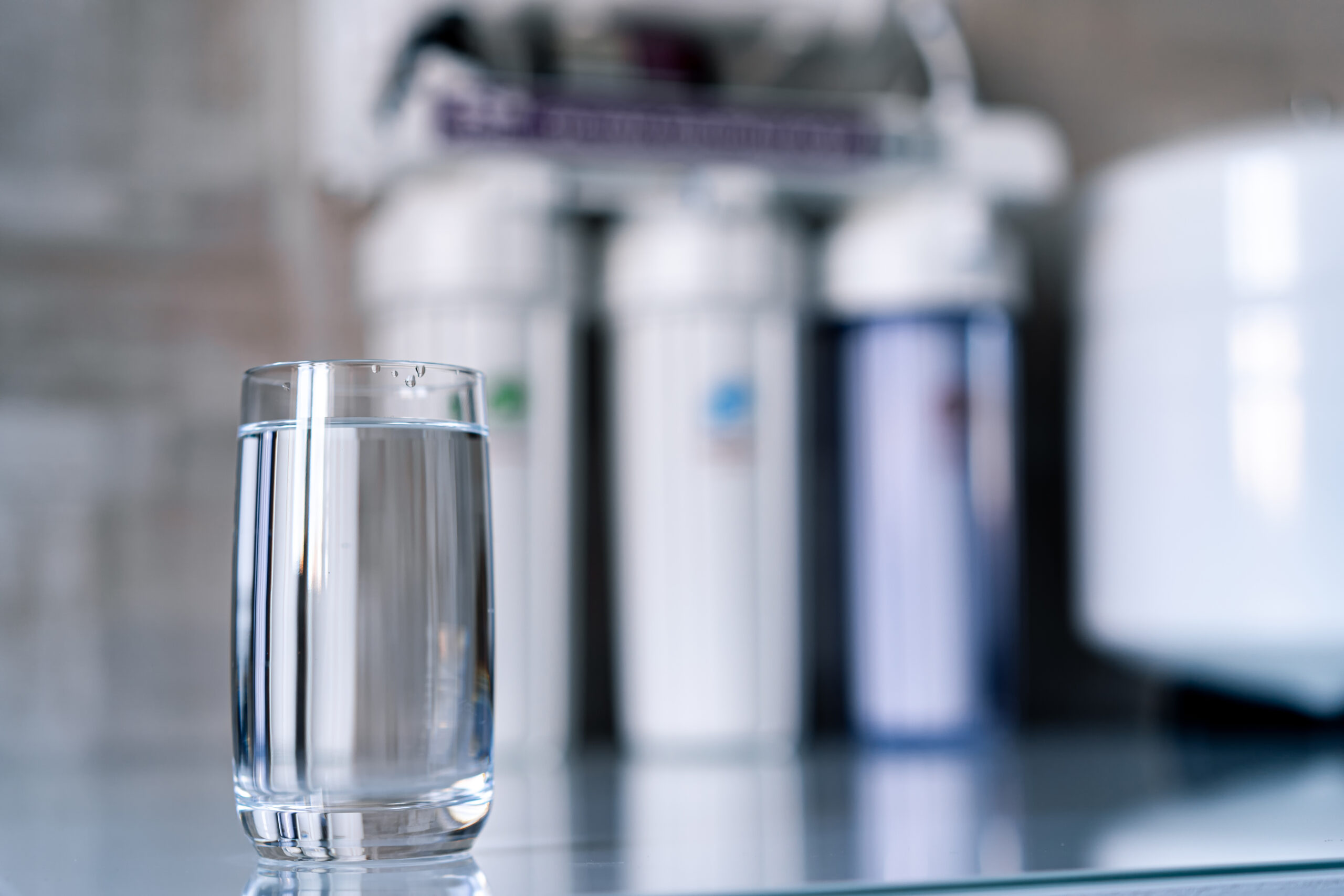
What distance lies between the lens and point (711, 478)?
0.60 m

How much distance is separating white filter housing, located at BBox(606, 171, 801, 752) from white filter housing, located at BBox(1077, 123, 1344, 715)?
0.17 m

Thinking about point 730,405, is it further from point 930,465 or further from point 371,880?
point 371,880

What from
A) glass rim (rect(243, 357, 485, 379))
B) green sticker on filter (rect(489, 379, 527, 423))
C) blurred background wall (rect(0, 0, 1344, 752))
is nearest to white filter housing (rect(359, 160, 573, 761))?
green sticker on filter (rect(489, 379, 527, 423))

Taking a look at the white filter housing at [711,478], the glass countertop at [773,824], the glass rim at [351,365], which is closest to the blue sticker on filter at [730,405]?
the white filter housing at [711,478]

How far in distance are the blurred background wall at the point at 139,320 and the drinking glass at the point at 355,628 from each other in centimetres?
35

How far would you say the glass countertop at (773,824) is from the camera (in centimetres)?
31

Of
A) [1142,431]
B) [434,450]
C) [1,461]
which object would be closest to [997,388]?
[1142,431]

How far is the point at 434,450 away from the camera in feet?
1.08

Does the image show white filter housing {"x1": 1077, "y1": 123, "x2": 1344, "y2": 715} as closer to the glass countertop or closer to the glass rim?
the glass countertop

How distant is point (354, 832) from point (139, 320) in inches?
16.8

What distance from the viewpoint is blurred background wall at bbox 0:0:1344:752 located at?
626 mm

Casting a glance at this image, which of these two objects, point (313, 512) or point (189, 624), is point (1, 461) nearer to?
point (189, 624)

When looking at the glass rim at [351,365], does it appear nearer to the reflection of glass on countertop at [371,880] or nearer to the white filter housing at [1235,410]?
the reflection of glass on countertop at [371,880]

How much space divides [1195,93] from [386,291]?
0.56 m
